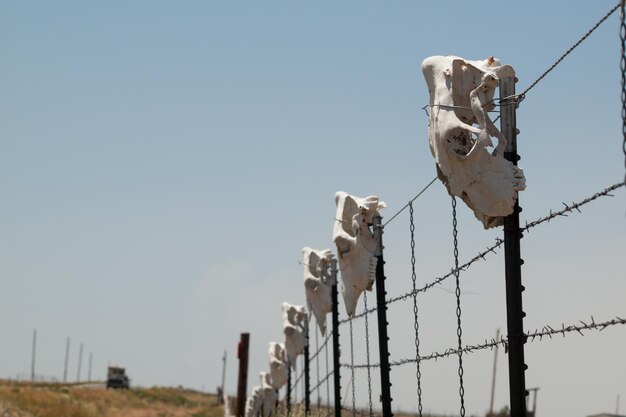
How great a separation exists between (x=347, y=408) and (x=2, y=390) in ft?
84.6

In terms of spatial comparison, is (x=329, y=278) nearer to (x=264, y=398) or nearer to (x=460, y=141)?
(x=460, y=141)

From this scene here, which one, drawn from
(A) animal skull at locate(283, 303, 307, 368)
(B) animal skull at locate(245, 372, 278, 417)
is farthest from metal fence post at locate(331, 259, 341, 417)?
(B) animal skull at locate(245, 372, 278, 417)

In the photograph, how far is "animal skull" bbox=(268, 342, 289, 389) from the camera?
866 inches

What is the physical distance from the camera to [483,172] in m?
6.29

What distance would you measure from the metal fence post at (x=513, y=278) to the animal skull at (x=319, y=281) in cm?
864

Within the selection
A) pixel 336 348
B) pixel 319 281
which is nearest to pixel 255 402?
pixel 319 281

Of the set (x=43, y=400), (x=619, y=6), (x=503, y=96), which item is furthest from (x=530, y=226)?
(x=43, y=400)

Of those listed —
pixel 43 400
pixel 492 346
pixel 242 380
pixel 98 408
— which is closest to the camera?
pixel 492 346

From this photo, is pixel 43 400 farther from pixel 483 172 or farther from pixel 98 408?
pixel 483 172

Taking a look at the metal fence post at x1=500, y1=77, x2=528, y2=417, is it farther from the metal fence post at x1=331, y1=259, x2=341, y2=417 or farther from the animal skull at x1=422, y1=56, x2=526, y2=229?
the metal fence post at x1=331, y1=259, x2=341, y2=417

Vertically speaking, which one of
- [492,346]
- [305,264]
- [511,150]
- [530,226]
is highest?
[305,264]

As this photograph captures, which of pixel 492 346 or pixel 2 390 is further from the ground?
pixel 2 390

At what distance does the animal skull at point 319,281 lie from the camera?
590 inches

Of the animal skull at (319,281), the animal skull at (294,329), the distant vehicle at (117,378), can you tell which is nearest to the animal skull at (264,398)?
the animal skull at (294,329)
